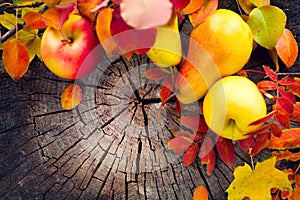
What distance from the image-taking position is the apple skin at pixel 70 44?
0.85m

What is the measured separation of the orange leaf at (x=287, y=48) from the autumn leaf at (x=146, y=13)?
44cm

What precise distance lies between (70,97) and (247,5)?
370 mm

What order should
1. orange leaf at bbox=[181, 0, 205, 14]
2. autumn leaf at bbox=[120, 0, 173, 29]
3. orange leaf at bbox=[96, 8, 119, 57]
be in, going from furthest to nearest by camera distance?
orange leaf at bbox=[181, 0, 205, 14], orange leaf at bbox=[96, 8, 119, 57], autumn leaf at bbox=[120, 0, 173, 29]

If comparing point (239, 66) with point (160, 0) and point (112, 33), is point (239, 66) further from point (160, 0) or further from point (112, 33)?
point (160, 0)

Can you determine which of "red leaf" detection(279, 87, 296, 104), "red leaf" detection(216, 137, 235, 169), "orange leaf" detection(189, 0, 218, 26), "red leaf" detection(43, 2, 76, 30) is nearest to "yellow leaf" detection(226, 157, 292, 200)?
"red leaf" detection(216, 137, 235, 169)

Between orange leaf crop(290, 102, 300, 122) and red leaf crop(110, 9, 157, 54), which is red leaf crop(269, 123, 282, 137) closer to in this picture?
orange leaf crop(290, 102, 300, 122)

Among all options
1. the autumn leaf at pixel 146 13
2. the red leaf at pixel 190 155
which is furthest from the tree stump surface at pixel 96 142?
the autumn leaf at pixel 146 13

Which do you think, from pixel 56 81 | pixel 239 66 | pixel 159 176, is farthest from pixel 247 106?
pixel 56 81

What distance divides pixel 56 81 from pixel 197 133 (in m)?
0.28

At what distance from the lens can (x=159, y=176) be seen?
94 centimetres

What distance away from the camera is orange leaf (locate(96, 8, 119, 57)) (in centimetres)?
78

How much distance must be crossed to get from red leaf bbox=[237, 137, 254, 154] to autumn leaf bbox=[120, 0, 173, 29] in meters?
0.43

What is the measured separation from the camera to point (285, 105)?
883mm

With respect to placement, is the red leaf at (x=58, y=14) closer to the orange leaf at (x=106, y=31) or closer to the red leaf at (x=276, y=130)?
the orange leaf at (x=106, y=31)
